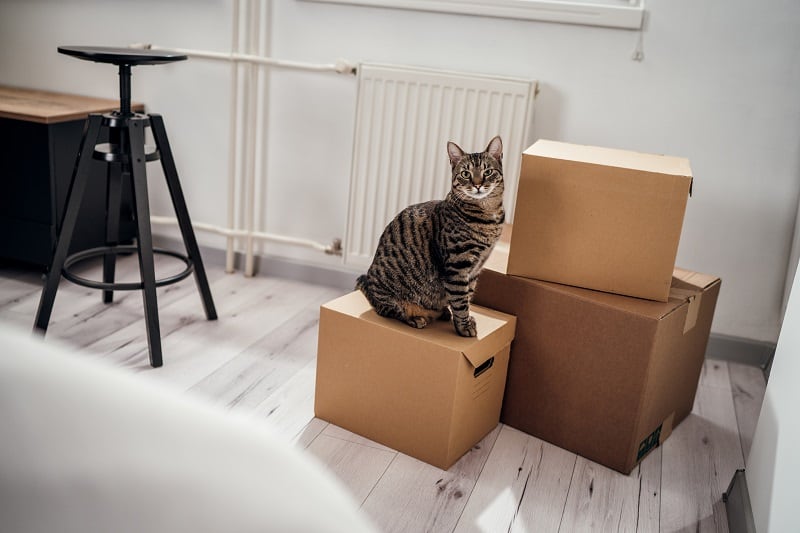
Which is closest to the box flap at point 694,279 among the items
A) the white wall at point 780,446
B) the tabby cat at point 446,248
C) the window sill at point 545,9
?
the white wall at point 780,446

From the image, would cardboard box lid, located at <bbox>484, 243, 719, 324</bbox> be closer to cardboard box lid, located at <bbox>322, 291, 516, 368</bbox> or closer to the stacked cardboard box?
the stacked cardboard box

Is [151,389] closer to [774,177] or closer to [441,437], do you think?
[441,437]

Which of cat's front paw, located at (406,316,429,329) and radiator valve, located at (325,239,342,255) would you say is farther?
radiator valve, located at (325,239,342,255)

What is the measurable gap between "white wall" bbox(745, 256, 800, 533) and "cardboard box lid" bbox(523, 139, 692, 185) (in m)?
0.37

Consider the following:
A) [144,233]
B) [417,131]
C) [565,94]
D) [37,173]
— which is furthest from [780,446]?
[37,173]

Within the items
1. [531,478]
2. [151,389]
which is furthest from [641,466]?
[151,389]

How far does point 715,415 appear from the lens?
6.77 feet

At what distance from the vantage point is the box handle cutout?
171 cm

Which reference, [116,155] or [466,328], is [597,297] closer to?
[466,328]

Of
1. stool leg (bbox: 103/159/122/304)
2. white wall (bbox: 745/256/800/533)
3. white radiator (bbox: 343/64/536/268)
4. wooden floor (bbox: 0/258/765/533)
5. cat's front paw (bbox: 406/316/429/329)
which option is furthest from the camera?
white radiator (bbox: 343/64/536/268)

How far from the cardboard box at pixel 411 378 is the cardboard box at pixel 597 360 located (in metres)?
0.07

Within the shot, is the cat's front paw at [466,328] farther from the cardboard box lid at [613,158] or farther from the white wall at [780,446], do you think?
the white wall at [780,446]

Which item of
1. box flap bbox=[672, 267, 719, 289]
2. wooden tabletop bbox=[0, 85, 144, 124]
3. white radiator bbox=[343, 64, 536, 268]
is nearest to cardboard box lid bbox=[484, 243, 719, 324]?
box flap bbox=[672, 267, 719, 289]

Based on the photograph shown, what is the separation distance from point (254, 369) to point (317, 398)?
315 millimetres
